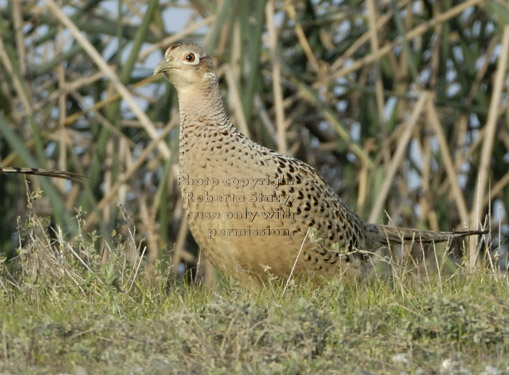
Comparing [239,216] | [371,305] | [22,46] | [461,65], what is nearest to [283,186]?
[239,216]

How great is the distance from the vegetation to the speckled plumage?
226mm

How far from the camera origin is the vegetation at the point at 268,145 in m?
3.76

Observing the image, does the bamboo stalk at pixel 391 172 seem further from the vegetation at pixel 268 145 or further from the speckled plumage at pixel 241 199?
the speckled plumage at pixel 241 199

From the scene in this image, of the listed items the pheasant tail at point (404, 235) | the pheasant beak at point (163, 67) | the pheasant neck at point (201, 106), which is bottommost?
the pheasant tail at point (404, 235)

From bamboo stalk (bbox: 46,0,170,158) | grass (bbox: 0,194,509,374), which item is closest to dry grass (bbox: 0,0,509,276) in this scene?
bamboo stalk (bbox: 46,0,170,158)

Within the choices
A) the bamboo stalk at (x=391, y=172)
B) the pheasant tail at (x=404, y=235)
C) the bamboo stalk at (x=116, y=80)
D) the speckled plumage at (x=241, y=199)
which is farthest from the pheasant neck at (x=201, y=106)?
the bamboo stalk at (x=391, y=172)

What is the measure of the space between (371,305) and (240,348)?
900 mm

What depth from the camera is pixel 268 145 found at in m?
8.34

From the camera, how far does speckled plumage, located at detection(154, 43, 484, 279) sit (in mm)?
5344

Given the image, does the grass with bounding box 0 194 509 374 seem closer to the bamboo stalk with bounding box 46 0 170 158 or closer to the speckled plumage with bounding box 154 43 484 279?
the speckled plumage with bounding box 154 43 484 279

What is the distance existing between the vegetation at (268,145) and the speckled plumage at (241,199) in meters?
0.23

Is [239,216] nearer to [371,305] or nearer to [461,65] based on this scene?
[371,305]

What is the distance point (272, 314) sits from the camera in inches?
155

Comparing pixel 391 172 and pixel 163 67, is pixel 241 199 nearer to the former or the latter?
pixel 163 67
